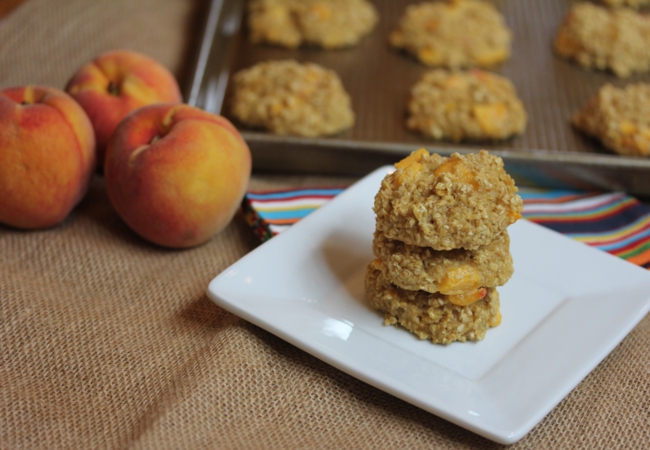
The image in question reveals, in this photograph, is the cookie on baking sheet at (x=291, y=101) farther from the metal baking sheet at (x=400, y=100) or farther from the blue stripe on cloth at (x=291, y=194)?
the blue stripe on cloth at (x=291, y=194)

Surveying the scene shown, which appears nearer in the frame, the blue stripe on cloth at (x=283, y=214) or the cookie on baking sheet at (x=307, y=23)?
the blue stripe on cloth at (x=283, y=214)

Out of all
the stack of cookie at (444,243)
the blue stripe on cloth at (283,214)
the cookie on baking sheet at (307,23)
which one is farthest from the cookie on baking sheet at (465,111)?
the stack of cookie at (444,243)

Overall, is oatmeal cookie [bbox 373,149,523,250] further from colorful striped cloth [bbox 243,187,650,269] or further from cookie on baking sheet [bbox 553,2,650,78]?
cookie on baking sheet [bbox 553,2,650,78]

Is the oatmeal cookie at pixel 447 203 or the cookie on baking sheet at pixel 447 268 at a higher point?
the oatmeal cookie at pixel 447 203

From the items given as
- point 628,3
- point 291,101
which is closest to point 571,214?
point 291,101

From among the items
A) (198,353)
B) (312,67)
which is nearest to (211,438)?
(198,353)

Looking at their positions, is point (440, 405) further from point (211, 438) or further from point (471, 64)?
point (471, 64)

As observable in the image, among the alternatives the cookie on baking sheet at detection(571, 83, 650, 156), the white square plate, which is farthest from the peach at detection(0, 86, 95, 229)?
the cookie on baking sheet at detection(571, 83, 650, 156)
